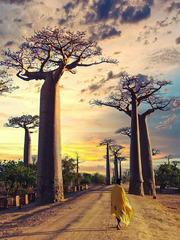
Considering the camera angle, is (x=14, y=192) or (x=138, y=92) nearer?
(x=14, y=192)

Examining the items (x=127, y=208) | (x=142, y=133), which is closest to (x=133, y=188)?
(x=142, y=133)

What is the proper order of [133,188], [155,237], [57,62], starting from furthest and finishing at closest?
[133,188] → [57,62] → [155,237]

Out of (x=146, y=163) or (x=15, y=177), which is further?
(x=146, y=163)

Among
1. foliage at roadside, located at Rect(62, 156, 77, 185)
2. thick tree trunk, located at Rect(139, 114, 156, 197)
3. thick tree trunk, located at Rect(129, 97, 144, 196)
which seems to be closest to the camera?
thick tree trunk, located at Rect(129, 97, 144, 196)

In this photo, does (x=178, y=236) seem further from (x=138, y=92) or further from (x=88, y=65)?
(x=138, y=92)

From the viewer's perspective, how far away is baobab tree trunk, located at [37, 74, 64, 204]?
49.5ft

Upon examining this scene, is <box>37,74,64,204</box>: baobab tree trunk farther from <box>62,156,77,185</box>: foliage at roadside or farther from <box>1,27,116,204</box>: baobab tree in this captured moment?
<box>62,156,77,185</box>: foliage at roadside

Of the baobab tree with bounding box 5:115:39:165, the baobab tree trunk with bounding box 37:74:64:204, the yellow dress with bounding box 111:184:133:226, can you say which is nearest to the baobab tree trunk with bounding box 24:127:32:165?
the baobab tree with bounding box 5:115:39:165

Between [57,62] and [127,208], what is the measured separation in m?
13.8

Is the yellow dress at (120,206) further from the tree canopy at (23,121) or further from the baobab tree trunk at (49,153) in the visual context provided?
the tree canopy at (23,121)

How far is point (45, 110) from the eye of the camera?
16078 mm

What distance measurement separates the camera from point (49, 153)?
50.1 ft

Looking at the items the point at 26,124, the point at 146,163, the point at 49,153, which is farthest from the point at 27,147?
the point at 49,153

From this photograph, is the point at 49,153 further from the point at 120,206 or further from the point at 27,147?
the point at 27,147
